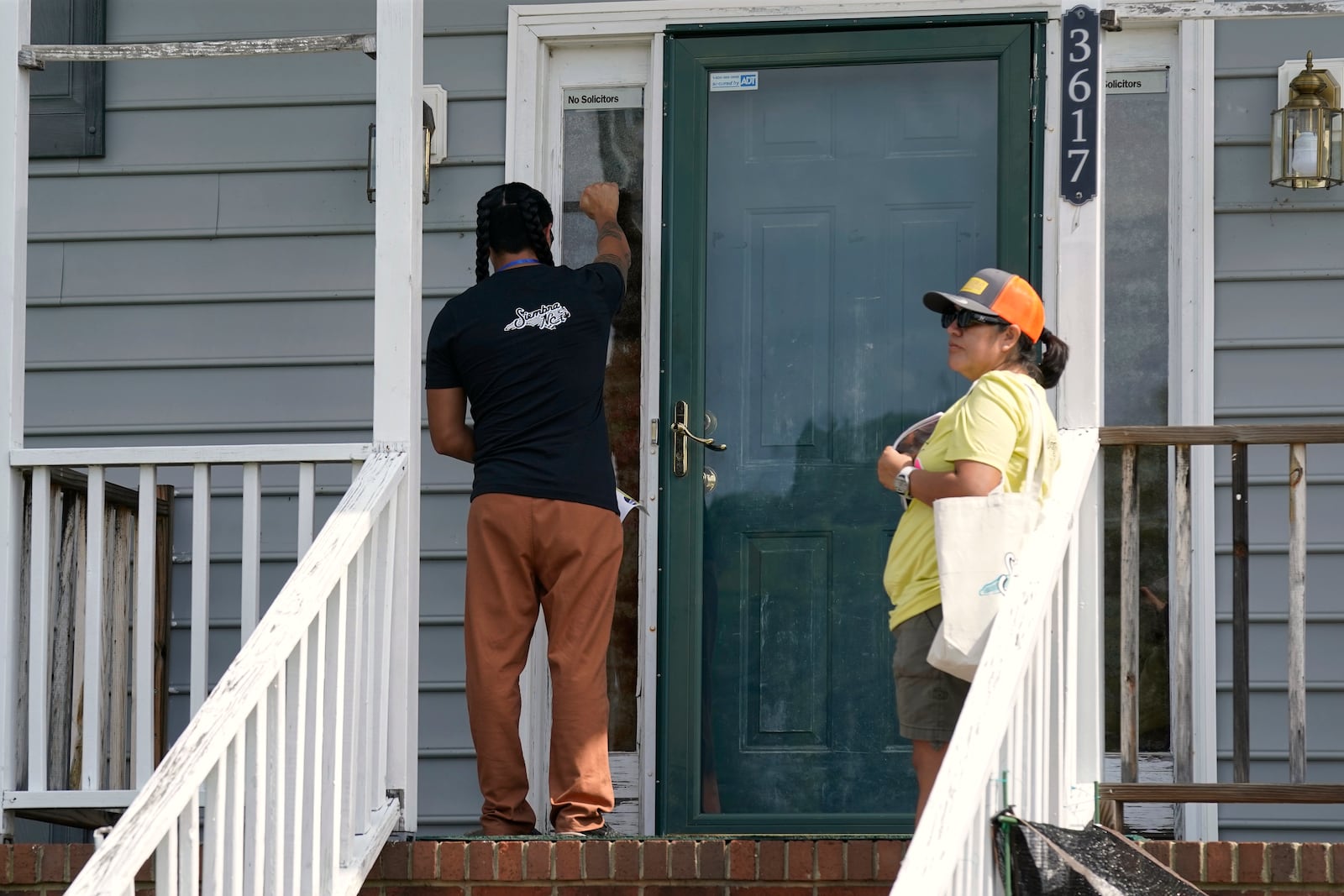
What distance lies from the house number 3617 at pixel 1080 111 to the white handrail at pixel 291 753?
5.75 ft

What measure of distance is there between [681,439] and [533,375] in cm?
110

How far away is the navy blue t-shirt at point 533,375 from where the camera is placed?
13.6 feet

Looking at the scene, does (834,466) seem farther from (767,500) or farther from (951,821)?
(951,821)

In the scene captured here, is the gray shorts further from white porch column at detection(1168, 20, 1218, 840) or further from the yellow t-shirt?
white porch column at detection(1168, 20, 1218, 840)

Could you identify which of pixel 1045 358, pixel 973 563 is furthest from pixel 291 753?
pixel 1045 358

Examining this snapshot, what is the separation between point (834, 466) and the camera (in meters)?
5.13

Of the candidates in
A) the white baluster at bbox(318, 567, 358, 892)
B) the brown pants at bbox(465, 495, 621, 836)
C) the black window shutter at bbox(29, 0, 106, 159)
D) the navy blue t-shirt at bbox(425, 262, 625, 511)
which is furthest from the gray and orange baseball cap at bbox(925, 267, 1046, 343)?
the black window shutter at bbox(29, 0, 106, 159)

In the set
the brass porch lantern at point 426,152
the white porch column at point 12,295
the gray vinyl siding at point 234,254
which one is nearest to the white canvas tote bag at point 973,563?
the gray vinyl siding at point 234,254

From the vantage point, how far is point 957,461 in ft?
11.2

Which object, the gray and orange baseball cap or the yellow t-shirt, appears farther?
the gray and orange baseball cap

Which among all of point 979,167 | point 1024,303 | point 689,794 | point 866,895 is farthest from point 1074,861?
point 979,167

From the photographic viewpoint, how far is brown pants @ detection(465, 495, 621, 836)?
4035mm

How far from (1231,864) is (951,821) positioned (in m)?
1.34

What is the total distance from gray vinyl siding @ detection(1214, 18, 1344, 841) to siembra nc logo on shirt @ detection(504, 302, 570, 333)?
7.06 feet
